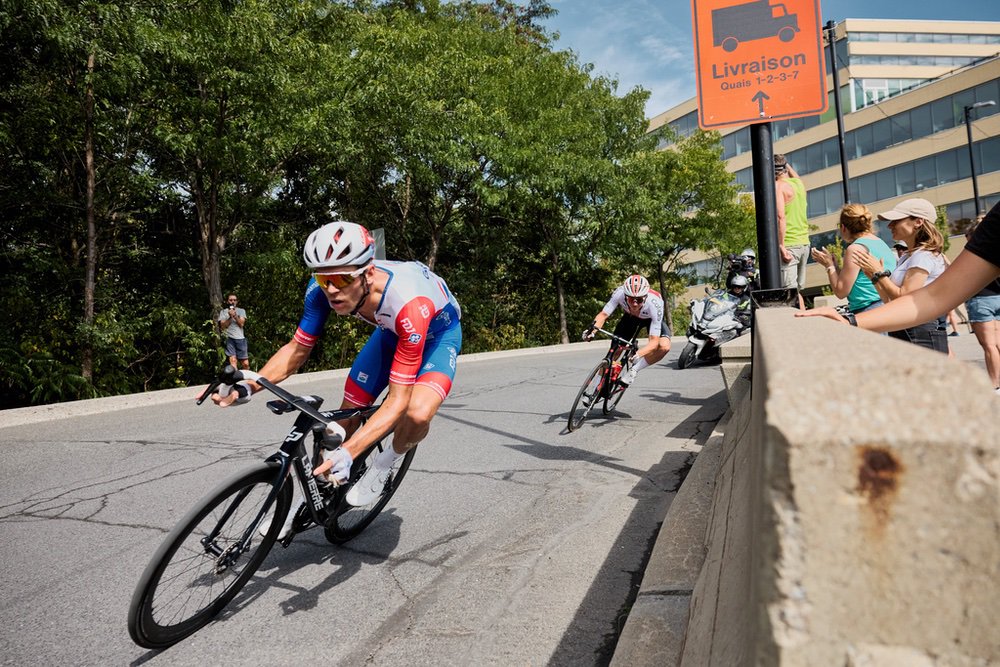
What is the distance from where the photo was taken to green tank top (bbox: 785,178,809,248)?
6.49m

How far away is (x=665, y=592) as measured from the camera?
9.35ft

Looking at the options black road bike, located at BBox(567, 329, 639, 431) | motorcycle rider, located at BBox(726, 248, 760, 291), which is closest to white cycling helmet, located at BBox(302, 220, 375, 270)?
black road bike, located at BBox(567, 329, 639, 431)

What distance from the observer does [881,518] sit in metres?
0.84

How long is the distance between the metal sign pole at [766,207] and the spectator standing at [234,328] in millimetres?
11890

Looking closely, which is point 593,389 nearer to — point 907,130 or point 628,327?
point 628,327

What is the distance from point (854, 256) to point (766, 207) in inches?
43.3

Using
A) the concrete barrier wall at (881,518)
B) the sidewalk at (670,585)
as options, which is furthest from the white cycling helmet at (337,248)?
the concrete barrier wall at (881,518)

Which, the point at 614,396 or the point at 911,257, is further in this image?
the point at 614,396

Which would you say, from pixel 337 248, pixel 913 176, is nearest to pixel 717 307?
pixel 337 248

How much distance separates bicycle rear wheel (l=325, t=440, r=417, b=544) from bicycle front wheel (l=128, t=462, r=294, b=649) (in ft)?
1.78

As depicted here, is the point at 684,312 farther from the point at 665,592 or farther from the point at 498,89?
the point at 665,592

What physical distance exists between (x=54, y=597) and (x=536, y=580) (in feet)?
8.31

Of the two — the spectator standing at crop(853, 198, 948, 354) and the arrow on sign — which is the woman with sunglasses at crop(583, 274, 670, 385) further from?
the arrow on sign

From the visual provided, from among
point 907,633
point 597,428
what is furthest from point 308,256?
point 597,428
